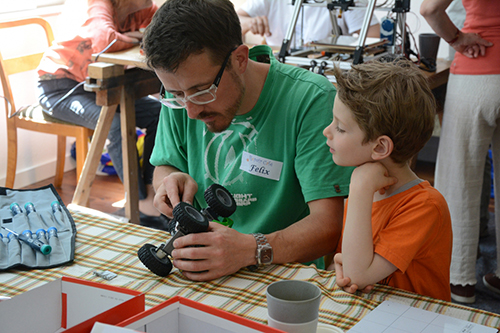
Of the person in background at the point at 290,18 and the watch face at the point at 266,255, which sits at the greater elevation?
the person in background at the point at 290,18

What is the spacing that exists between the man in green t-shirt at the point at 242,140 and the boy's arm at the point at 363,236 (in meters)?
0.17

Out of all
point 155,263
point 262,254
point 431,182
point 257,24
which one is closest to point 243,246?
point 262,254

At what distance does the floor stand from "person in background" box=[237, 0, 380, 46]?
1.20 m

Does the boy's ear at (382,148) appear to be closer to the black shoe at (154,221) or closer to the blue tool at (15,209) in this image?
the blue tool at (15,209)

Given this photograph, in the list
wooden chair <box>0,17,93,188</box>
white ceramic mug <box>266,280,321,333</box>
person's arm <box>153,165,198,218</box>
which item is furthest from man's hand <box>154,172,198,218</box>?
wooden chair <box>0,17,93,188</box>

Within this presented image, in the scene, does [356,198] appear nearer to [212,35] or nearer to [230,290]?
[230,290]

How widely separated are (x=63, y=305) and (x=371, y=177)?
1.91ft

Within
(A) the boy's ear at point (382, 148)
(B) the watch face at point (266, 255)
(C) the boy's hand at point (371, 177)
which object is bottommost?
(B) the watch face at point (266, 255)

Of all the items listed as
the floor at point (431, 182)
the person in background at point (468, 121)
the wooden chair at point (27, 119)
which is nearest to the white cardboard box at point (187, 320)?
the person in background at point (468, 121)

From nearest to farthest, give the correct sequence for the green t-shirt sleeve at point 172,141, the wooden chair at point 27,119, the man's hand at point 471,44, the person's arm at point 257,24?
the green t-shirt sleeve at point 172,141, the man's hand at point 471,44, the wooden chair at point 27,119, the person's arm at point 257,24

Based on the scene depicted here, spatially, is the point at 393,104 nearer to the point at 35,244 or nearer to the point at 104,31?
the point at 35,244

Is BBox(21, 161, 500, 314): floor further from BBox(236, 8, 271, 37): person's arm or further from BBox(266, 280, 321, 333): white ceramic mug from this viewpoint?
BBox(266, 280, 321, 333): white ceramic mug

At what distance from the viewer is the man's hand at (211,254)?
977 mm

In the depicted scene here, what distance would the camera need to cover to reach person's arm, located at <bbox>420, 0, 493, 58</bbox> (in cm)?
199
